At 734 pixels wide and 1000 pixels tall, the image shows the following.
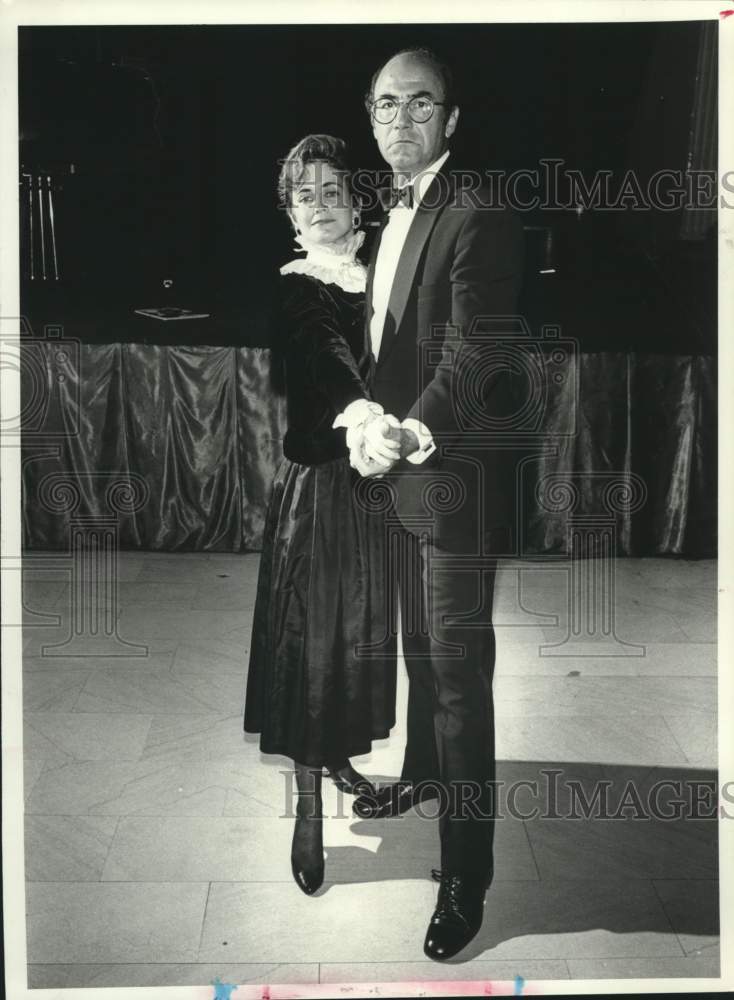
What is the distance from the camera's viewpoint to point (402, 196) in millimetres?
3082

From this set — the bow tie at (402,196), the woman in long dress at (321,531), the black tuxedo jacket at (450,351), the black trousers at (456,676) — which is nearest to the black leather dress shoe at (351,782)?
the woman in long dress at (321,531)

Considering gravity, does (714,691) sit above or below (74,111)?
below

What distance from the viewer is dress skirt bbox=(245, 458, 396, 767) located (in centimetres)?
315

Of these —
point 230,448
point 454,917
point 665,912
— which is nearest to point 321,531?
point 454,917

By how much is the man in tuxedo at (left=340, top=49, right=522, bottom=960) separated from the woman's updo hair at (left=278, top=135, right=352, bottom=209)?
3.8 inches

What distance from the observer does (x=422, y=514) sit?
313cm

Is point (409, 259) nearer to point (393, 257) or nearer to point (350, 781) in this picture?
point (393, 257)

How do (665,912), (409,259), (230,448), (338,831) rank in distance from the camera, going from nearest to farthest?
(409,259) → (665,912) → (338,831) → (230,448)

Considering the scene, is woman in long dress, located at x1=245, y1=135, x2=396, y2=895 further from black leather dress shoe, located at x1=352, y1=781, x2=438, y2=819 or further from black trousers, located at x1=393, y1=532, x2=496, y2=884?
black leather dress shoe, located at x1=352, y1=781, x2=438, y2=819

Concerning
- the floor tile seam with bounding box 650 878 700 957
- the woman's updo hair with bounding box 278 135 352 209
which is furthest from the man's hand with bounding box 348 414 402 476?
the floor tile seam with bounding box 650 878 700 957

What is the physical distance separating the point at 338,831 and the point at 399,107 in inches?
69.5

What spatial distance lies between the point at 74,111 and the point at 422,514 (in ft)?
4.32

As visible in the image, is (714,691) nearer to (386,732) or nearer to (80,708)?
(386,732)

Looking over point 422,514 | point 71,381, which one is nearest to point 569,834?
point 422,514
